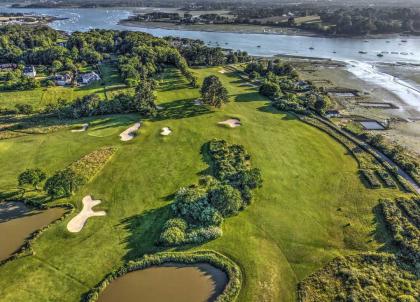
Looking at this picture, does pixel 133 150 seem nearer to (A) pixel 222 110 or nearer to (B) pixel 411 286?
(A) pixel 222 110

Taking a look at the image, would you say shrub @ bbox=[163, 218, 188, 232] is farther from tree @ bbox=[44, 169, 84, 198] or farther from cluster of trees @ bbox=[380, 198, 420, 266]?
cluster of trees @ bbox=[380, 198, 420, 266]

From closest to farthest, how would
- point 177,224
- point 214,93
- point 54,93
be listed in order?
point 177,224
point 214,93
point 54,93

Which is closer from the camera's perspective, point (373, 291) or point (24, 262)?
point (373, 291)

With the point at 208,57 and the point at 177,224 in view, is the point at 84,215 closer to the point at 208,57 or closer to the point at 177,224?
the point at 177,224

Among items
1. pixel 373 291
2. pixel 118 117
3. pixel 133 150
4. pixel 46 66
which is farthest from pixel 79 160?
pixel 46 66

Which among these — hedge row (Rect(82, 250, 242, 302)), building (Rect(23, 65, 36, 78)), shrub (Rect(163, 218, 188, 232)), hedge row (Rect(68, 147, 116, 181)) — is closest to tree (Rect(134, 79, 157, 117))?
hedge row (Rect(68, 147, 116, 181))

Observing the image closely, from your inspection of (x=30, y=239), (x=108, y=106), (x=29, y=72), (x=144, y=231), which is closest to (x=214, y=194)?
(x=144, y=231)
